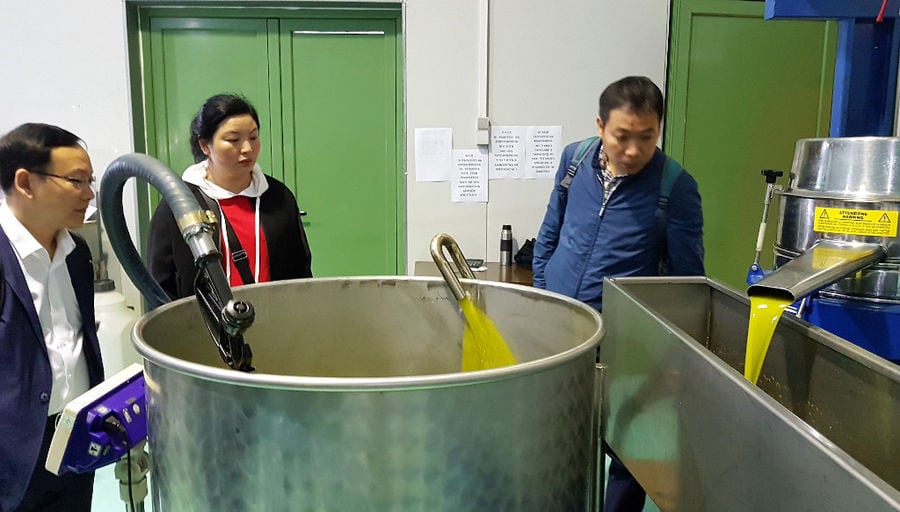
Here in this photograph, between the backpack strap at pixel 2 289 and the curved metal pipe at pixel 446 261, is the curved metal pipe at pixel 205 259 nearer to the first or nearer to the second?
the curved metal pipe at pixel 446 261

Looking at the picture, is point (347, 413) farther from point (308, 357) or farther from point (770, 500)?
point (308, 357)

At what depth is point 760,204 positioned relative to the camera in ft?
10.3

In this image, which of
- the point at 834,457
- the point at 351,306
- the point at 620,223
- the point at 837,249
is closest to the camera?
the point at 834,457

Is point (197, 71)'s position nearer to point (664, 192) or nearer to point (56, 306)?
point (56, 306)

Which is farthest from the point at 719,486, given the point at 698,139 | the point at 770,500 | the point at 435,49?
the point at 698,139

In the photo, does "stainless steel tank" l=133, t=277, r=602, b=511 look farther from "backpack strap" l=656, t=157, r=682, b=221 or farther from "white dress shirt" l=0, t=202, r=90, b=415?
"backpack strap" l=656, t=157, r=682, b=221

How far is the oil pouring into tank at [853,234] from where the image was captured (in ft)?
3.46

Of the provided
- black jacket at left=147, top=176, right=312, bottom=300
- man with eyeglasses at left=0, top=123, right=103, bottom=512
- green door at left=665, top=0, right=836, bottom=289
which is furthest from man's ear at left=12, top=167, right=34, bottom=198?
green door at left=665, top=0, right=836, bottom=289

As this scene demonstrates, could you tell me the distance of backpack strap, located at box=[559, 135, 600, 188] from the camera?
180 cm

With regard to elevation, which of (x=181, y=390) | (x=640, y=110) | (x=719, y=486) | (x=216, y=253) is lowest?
(x=719, y=486)

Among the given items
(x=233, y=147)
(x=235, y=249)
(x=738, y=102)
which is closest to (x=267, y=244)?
(x=235, y=249)

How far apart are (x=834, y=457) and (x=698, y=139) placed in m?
2.84

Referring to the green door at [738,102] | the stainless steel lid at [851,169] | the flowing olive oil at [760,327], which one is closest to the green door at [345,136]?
the green door at [738,102]

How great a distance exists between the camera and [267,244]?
1.65m
